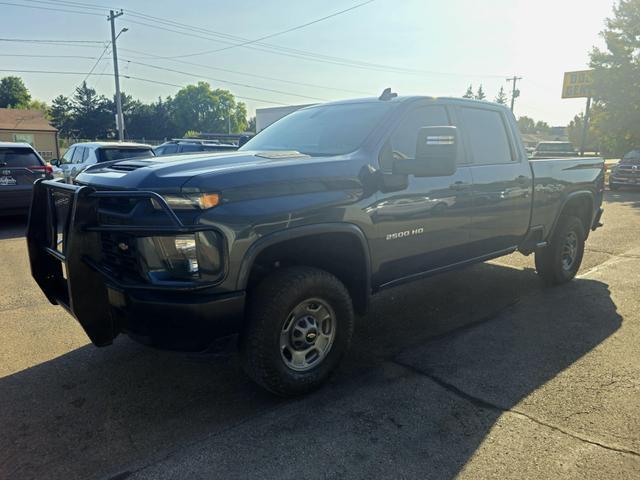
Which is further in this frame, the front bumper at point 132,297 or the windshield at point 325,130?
the windshield at point 325,130

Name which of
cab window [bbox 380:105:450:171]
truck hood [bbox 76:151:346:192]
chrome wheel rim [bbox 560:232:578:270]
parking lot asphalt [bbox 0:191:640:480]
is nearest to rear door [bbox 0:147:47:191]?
parking lot asphalt [bbox 0:191:640:480]

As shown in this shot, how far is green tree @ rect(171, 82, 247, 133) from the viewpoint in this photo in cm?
9144

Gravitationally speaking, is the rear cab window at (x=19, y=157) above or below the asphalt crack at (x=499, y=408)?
above

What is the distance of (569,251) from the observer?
5898mm

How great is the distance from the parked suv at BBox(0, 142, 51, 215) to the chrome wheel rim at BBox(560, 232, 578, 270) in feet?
29.5

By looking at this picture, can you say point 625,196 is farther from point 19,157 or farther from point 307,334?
point 19,157

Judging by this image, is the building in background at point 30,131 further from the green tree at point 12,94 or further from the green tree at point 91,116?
the green tree at point 12,94

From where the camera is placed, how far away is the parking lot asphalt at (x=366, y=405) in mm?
2531

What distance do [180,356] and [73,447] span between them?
3.90 ft

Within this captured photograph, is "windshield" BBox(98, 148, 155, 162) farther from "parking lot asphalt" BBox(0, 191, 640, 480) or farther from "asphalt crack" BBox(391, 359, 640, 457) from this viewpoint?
"asphalt crack" BBox(391, 359, 640, 457)

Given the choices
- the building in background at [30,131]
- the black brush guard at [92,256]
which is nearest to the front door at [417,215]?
the black brush guard at [92,256]

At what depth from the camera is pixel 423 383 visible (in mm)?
3373

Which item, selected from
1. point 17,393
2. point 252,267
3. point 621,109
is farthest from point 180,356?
point 621,109

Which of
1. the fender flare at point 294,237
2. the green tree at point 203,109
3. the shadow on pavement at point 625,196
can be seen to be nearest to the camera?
the fender flare at point 294,237
